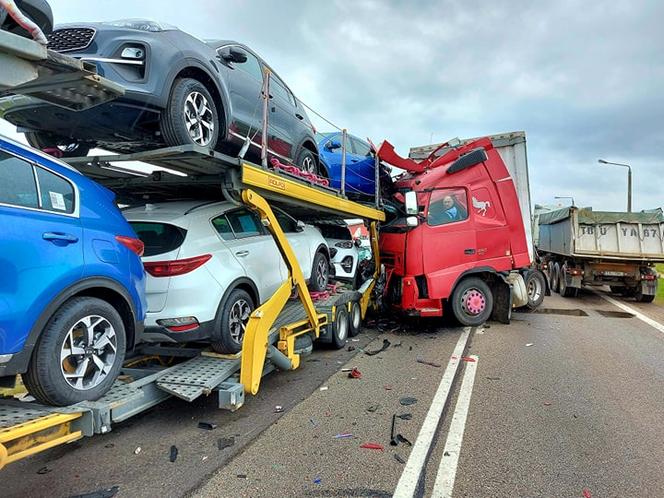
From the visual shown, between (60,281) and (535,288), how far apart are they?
9.75 m

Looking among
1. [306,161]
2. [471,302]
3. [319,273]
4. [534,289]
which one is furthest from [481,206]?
[306,161]

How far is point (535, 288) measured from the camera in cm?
1044

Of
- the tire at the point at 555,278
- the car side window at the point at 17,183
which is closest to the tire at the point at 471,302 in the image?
the car side window at the point at 17,183

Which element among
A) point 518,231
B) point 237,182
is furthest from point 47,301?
point 518,231

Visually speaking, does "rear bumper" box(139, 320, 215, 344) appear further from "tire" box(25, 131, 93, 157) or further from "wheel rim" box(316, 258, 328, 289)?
"wheel rim" box(316, 258, 328, 289)

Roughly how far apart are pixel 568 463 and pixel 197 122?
13.6 ft

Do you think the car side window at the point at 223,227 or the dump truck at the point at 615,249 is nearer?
the car side window at the point at 223,227

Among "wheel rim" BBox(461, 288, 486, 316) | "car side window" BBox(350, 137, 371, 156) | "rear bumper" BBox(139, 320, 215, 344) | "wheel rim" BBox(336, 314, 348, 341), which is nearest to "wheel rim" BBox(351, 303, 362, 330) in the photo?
"wheel rim" BBox(336, 314, 348, 341)

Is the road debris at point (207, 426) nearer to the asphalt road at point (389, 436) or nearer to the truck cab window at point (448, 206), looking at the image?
the asphalt road at point (389, 436)

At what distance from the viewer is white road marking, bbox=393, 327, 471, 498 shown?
120 inches

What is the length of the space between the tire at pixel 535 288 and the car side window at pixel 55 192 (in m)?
9.41

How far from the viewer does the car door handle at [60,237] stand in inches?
112

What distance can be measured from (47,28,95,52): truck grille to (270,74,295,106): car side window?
253cm

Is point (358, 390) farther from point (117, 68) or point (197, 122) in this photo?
point (117, 68)
